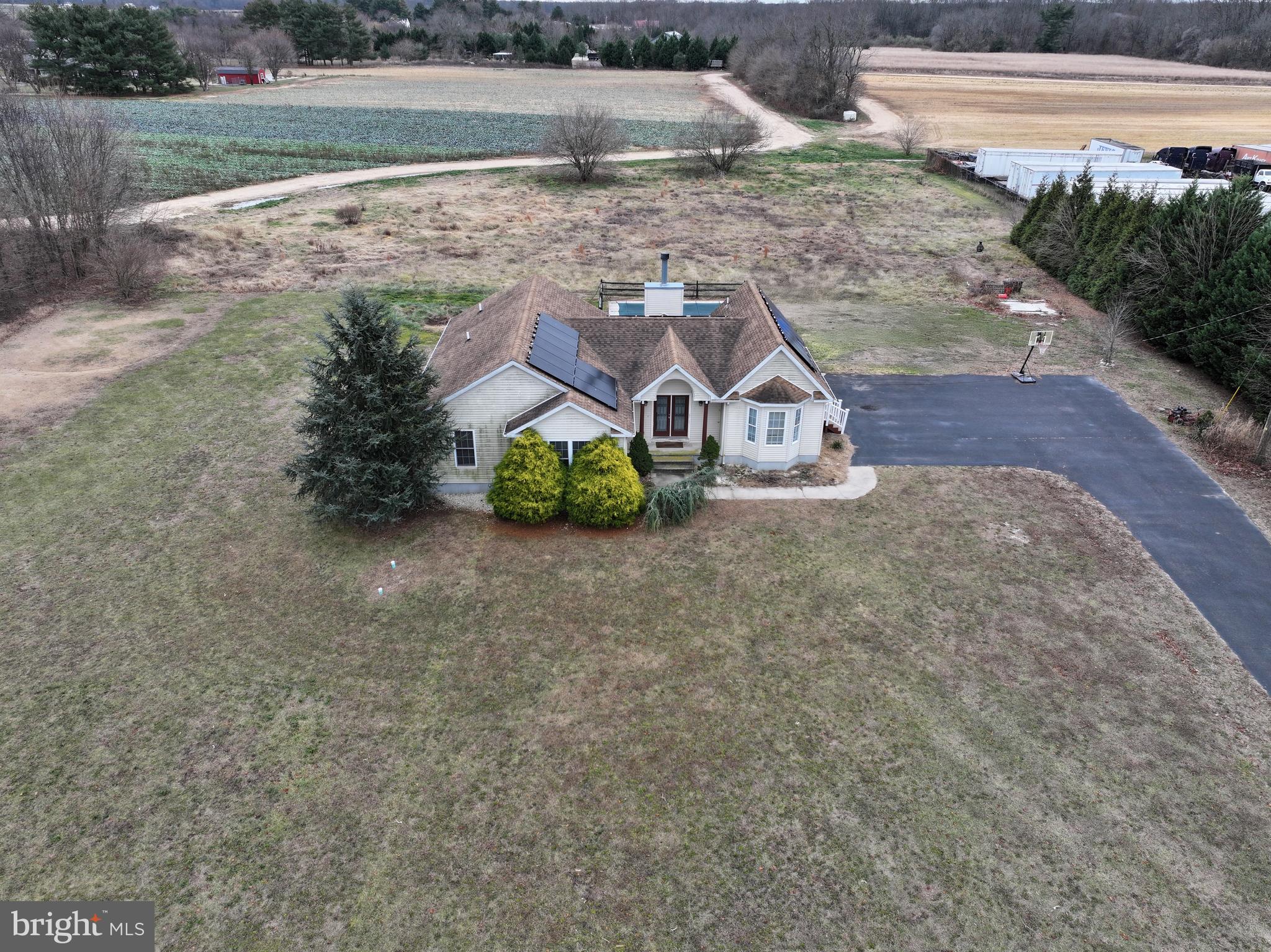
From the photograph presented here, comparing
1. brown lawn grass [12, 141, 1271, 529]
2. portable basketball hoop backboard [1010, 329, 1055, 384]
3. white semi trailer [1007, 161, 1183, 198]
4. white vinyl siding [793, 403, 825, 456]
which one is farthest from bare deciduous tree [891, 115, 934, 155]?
white vinyl siding [793, 403, 825, 456]

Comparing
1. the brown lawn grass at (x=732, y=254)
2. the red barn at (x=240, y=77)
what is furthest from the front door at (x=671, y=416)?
the red barn at (x=240, y=77)

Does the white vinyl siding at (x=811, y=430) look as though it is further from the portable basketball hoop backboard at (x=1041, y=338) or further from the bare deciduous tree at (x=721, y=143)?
the bare deciduous tree at (x=721, y=143)

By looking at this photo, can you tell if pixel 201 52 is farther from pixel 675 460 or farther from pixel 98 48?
pixel 675 460

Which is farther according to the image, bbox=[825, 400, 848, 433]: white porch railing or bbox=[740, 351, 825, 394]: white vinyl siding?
bbox=[825, 400, 848, 433]: white porch railing

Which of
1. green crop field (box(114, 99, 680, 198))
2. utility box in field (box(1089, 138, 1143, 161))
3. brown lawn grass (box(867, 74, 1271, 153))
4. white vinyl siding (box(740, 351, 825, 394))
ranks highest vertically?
brown lawn grass (box(867, 74, 1271, 153))

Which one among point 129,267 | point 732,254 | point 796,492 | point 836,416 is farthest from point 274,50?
point 796,492

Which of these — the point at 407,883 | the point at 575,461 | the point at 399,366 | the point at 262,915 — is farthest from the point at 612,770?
the point at 399,366

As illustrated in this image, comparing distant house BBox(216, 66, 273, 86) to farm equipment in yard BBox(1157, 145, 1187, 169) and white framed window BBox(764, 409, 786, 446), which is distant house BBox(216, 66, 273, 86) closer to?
farm equipment in yard BBox(1157, 145, 1187, 169)

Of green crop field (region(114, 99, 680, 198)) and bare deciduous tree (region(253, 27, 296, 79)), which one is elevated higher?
bare deciduous tree (region(253, 27, 296, 79))
